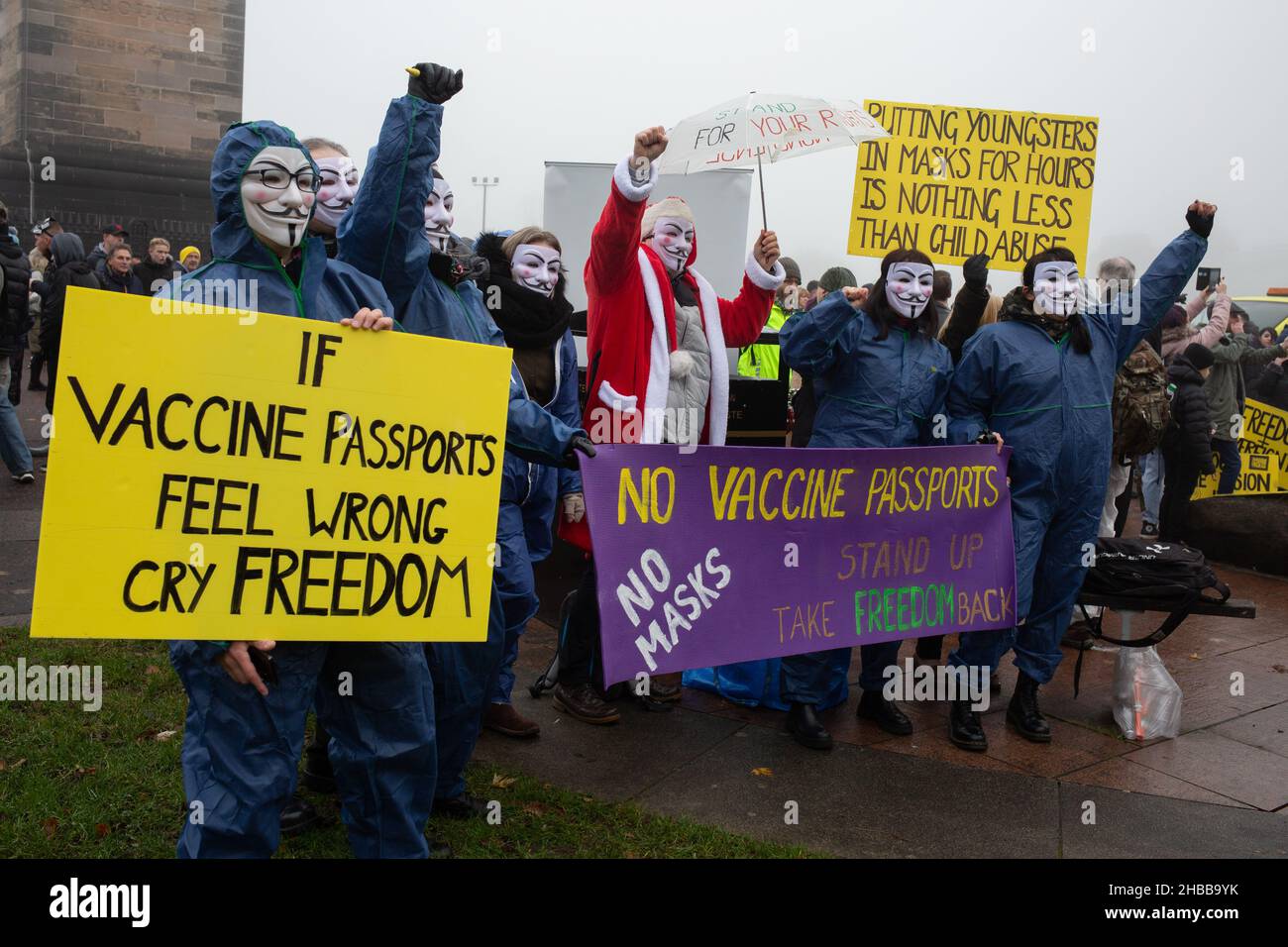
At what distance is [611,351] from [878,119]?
2.25m

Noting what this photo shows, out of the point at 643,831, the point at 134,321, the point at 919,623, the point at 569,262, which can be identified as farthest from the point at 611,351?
the point at 569,262

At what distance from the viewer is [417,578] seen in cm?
296

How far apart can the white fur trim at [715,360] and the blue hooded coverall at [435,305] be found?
144cm

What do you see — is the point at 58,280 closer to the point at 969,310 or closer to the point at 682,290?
the point at 682,290

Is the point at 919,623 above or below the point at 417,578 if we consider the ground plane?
below

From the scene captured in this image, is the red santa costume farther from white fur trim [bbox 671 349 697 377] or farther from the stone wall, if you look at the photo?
the stone wall

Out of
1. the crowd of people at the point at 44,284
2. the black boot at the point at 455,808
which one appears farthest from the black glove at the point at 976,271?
the crowd of people at the point at 44,284

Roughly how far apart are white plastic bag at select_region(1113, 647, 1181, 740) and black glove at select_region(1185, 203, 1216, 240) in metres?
1.83

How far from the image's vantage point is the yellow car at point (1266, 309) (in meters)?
13.1

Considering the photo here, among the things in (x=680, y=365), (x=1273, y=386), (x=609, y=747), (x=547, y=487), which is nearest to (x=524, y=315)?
(x=547, y=487)

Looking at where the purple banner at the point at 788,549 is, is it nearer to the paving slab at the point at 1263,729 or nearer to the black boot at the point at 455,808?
the black boot at the point at 455,808

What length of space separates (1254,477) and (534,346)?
7.60 metres

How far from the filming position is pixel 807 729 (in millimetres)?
4672
